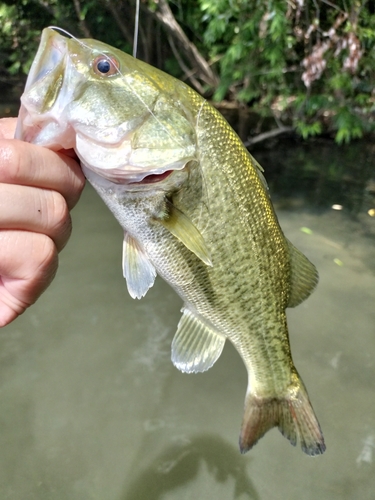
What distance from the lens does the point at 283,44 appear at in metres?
5.22

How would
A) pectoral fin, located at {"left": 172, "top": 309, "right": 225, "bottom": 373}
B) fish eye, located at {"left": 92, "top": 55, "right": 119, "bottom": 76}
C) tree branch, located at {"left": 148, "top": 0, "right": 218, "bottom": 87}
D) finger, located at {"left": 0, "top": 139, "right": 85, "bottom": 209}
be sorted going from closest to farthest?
finger, located at {"left": 0, "top": 139, "right": 85, "bottom": 209} → fish eye, located at {"left": 92, "top": 55, "right": 119, "bottom": 76} → pectoral fin, located at {"left": 172, "top": 309, "right": 225, "bottom": 373} → tree branch, located at {"left": 148, "top": 0, "right": 218, "bottom": 87}

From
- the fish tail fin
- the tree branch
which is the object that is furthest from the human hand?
the tree branch

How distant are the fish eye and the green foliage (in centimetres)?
422

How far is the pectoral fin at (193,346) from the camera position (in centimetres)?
126

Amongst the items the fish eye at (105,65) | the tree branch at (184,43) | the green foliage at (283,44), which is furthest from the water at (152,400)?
the tree branch at (184,43)

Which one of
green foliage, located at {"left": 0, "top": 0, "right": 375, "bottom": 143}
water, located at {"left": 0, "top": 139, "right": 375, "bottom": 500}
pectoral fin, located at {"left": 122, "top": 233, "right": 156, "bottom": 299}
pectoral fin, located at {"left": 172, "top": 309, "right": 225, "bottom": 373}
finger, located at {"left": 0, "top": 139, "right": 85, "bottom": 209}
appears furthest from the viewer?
green foliage, located at {"left": 0, "top": 0, "right": 375, "bottom": 143}

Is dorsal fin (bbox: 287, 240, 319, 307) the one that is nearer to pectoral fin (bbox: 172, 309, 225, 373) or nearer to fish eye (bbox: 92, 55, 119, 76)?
pectoral fin (bbox: 172, 309, 225, 373)

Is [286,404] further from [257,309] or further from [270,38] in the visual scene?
[270,38]

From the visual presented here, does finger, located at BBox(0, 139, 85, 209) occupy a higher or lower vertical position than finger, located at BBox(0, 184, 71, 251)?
higher

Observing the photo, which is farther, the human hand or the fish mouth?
the fish mouth

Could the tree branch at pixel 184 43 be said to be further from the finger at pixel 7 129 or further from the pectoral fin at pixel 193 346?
the pectoral fin at pixel 193 346

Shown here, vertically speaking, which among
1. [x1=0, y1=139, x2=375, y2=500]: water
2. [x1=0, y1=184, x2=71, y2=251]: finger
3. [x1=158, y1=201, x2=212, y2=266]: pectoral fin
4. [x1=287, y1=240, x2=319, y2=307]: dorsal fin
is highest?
[x1=0, y1=184, x2=71, y2=251]: finger

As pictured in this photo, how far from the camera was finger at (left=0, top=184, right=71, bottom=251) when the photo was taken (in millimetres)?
848

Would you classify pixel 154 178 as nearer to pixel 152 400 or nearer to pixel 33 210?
pixel 33 210
